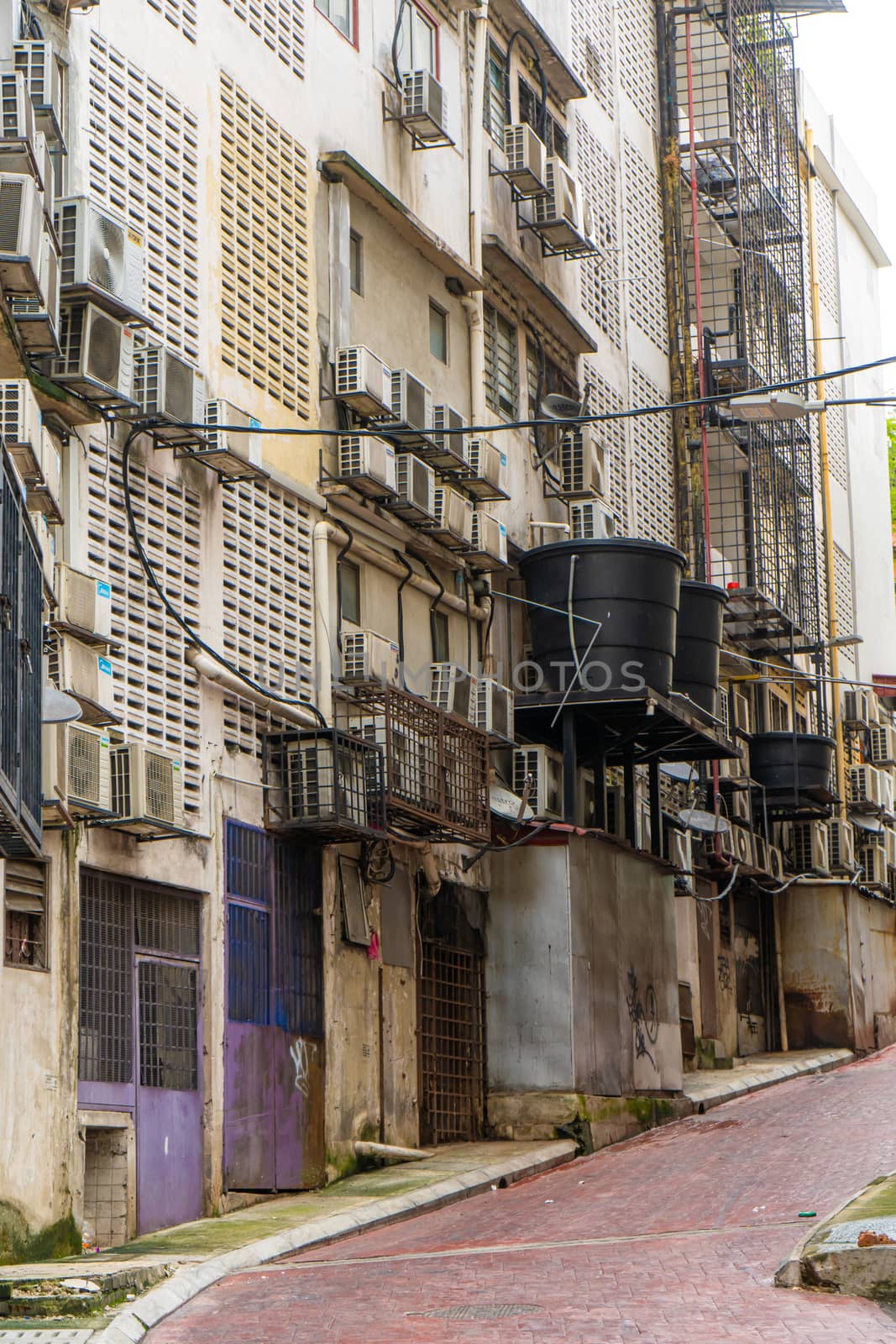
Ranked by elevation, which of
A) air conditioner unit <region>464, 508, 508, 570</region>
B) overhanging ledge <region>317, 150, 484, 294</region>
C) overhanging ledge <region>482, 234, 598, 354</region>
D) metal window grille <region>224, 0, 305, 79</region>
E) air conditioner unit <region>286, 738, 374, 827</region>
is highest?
metal window grille <region>224, 0, 305, 79</region>

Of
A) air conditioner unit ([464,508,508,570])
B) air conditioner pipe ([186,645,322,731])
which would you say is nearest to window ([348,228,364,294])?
air conditioner unit ([464,508,508,570])

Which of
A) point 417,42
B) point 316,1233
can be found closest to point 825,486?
point 417,42

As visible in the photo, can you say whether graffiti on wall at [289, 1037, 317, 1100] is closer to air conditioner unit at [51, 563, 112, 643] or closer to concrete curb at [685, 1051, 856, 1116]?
air conditioner unit at [51, 563, 112, 643]

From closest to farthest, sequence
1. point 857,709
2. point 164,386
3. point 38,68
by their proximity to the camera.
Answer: point 38,68 < point 164,386 < point 857,709

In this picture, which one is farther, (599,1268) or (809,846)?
(809,846)

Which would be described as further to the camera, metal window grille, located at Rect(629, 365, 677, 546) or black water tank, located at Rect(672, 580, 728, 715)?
metal window grille, located at Rect(629, 365, 677, 546)

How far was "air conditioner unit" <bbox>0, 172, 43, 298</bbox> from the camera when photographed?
40.4 ft

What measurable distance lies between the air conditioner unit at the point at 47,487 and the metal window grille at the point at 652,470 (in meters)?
15.5

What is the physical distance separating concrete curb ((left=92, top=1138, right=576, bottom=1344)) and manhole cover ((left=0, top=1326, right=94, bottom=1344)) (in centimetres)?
9

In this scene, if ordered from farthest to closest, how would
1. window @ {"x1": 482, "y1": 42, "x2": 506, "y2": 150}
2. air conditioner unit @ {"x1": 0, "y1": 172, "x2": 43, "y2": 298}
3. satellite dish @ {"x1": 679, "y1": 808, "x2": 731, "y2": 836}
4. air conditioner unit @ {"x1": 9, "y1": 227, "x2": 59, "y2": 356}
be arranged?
1. satellite dish @ {"x1": 679, "y1": 808, "x2": 731, "y2": 836}
2. window @ {"x1": 482, "y1": 42, "x2": 506, "y2": 150}
3. air conditioner unit @ {"x1": 9, "y1": 227, "x2": 59, "y2": 356}
4. air conditioner unit @ {"x1": 0, "y1": 172, "x2": 43, "y2": 298}

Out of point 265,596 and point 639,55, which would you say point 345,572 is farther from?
point 639,55

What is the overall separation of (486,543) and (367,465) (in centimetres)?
331

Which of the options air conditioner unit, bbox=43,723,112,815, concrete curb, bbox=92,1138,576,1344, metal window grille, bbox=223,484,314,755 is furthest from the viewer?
metal window grille, bbox=223,484,314,755

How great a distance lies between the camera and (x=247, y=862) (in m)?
17.0
